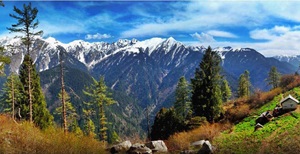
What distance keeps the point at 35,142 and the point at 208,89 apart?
112 feet

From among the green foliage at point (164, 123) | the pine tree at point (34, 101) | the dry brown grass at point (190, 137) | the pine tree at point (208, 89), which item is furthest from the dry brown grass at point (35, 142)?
the green foliage at point (164, 123)

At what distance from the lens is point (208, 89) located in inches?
1752

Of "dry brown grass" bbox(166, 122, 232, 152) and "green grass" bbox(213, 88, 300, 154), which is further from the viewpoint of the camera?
"dry brown grass" bbox(166, 122, 232, 152)

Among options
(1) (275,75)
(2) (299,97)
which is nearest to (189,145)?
(2) (299,97)

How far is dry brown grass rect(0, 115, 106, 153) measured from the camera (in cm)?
1281

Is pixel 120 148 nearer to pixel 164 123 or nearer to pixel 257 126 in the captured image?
pixel 257 126

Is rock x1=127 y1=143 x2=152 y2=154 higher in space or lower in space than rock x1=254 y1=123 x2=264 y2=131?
lower

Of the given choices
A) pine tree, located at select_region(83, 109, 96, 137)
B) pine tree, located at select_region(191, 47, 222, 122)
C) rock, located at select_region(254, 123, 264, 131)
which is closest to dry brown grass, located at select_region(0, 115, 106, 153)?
rock, located at select_region(254, 123, 264, 131)

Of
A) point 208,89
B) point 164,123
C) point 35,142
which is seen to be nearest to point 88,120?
point 164,123

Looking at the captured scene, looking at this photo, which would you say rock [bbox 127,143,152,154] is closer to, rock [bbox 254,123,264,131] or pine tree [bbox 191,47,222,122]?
rock [bbox 254,123,264,131]

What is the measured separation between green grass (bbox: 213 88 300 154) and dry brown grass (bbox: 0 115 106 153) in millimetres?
13232

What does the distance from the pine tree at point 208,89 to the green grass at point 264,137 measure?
31.1 feet

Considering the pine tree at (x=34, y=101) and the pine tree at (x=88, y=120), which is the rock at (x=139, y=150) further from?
the pine tree at (x=34, y=101)

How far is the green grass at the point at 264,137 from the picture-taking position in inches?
861
